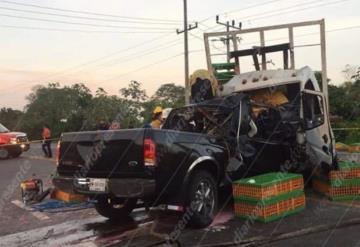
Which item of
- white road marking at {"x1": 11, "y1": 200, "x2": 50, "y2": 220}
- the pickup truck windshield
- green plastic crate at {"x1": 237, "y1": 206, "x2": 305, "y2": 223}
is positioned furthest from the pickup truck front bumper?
white road marking at {"x1": 11, "y1": 200, "x2": 50, "y2": 220}

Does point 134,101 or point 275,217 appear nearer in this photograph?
point 275,217

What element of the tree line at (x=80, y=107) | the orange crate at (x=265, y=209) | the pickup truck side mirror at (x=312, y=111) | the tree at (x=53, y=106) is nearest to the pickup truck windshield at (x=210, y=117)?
the orange crate at (x=265, y=209)

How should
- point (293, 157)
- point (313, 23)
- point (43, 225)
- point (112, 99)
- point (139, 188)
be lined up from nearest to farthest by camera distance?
1. point (139, 188)
2. point (43, 225)
3. point (293, 157)
4. point (313, 23)
5. point (112, 99)

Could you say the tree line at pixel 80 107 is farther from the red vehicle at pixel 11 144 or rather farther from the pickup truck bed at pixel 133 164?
the pickup truck bed at pixel 133 164

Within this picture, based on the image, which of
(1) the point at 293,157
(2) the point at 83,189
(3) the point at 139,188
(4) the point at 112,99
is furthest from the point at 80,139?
(4) the point at 112,99

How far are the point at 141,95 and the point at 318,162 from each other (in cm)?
3880

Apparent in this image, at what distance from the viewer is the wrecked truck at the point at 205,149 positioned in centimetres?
640

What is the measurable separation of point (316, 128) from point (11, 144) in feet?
50.4

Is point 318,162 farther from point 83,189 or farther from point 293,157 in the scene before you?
point 83,189

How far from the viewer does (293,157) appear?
9078mm

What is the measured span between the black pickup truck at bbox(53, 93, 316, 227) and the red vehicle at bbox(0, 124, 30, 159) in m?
14.6

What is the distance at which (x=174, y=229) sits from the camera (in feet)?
23.2

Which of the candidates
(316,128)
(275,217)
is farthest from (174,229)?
(316,128)

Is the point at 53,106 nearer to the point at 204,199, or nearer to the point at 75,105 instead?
the point at 75,105
